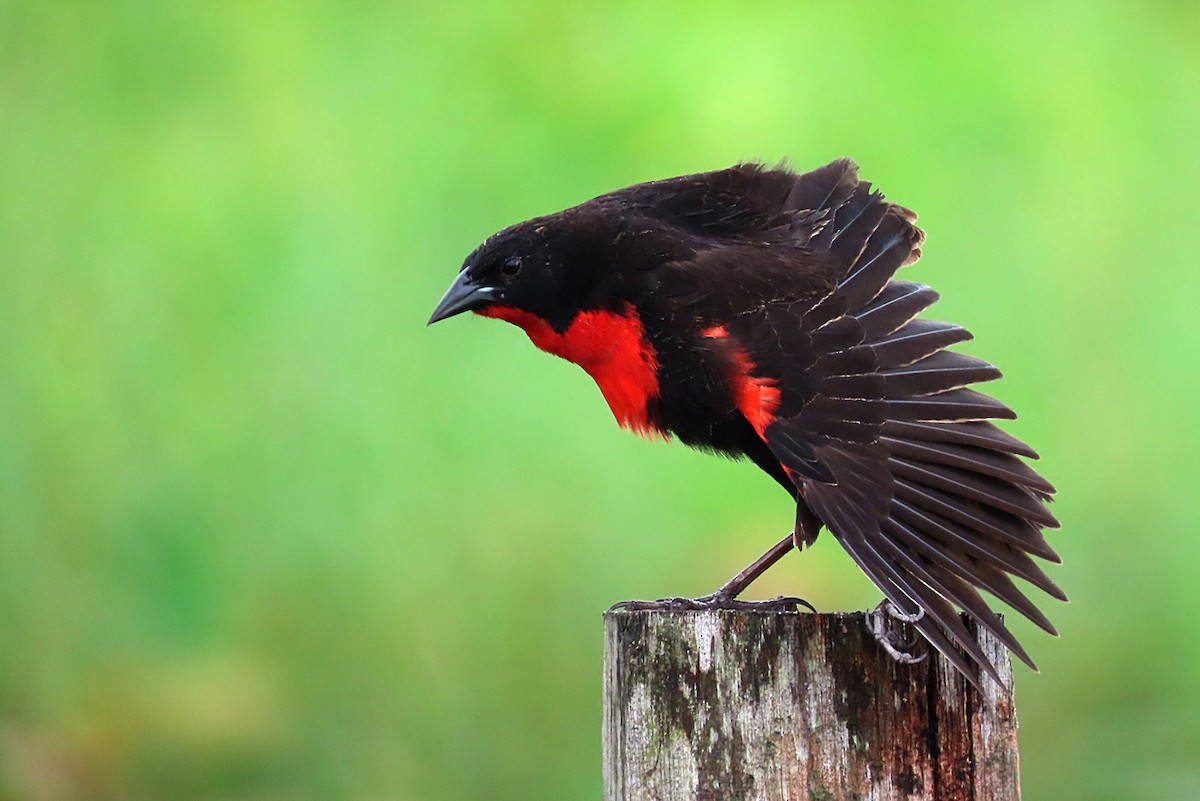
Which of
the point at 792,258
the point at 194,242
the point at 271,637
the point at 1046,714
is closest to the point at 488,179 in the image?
the point at 194,242

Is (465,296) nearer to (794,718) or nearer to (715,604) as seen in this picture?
(715,604)

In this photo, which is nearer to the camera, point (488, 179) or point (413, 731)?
point (413, 731)

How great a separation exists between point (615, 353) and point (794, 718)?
1394mm

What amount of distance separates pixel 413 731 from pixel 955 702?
382 cm

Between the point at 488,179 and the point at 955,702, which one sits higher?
the point at 488,179

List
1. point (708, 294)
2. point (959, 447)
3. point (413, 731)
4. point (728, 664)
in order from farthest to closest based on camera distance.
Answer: point (413, 731), point (708, 294), point (959, 447), point (728, 664)

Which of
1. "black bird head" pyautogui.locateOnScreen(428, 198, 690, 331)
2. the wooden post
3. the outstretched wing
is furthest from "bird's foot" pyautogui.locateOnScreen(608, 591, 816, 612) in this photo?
"black bird head" pyautogui.locateOnScreen(428, 198, 690, 331)

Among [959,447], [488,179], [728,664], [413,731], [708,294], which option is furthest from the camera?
[488,179]

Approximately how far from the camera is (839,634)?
2.63 m

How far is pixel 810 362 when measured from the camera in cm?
343

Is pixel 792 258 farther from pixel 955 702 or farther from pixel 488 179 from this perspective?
pixel 488 179

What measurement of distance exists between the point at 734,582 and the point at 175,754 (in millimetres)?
3556

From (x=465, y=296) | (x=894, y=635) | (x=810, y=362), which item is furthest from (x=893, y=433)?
(x=465, y=296)

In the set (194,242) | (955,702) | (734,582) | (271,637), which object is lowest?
(955,702)
